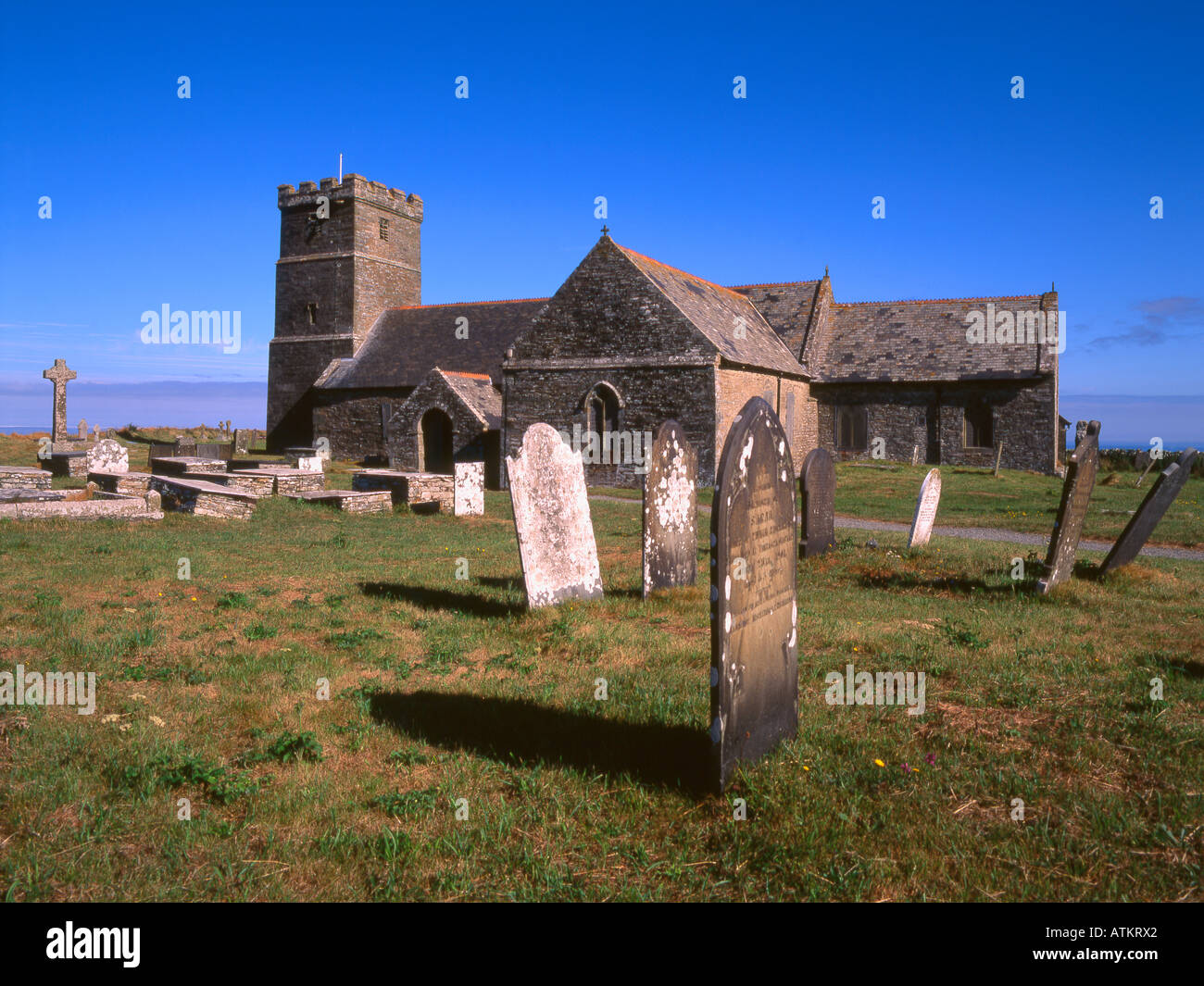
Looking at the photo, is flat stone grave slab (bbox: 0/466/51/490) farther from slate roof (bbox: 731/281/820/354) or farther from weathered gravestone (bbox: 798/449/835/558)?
slate roof (bbox: 731/281/820/354)

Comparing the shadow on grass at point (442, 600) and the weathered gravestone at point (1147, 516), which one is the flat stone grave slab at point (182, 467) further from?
the weathered gravestone at point (1147, 516)

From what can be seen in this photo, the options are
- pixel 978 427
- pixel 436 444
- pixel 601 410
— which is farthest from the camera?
pixel 978 427

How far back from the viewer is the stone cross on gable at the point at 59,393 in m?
32.2

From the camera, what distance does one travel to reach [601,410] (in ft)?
82.6

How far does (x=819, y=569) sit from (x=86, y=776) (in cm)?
818

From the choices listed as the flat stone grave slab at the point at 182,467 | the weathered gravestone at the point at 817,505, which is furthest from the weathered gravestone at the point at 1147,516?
the flat stone grave slab at the point at 182,467

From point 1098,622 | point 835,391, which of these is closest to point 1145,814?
point 1098,622

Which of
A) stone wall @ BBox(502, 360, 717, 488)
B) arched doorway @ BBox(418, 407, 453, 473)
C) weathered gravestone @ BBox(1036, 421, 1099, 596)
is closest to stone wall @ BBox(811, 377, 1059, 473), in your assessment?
stone wall @ BBox(502, 360, 717, 488)

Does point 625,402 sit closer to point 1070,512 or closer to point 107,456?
point 107,456

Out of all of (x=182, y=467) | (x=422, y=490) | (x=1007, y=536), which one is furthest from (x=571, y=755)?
(x=182, y=467)

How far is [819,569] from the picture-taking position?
33.5 feet

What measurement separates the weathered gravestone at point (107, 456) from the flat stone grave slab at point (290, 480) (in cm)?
488

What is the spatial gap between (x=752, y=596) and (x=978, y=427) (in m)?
29.8
